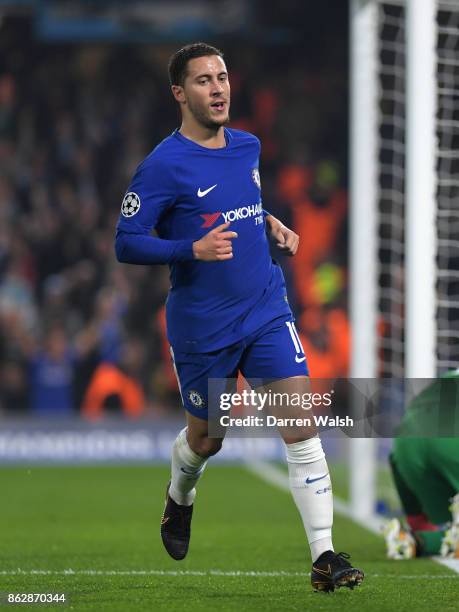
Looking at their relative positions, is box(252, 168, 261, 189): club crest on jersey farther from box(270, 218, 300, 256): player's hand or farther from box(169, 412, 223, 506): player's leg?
box(169, 412, 223, 506): player's leg

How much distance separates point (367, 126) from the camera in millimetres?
10602

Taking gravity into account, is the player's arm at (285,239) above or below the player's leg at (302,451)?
above

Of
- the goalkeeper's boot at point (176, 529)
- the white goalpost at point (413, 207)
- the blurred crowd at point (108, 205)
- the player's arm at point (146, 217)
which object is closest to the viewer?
the player's arm at point (146, 217)

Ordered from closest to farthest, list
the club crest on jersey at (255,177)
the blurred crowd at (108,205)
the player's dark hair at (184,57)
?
1. the player's dark hair at (184,57)
2. the club crest on jersey at (255,177)
3. the blurred crowd at (108,205)

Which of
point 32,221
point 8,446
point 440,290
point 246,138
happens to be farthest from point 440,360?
point 32,221

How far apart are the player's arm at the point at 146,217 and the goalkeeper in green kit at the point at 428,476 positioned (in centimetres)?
224

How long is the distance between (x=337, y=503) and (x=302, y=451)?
5834mm

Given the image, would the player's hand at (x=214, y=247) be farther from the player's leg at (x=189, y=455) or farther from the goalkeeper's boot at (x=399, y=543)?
the goalkeeper's boot at (x=399, y=543)

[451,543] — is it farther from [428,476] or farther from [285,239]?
[285,239]

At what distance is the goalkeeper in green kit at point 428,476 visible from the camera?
7.72m

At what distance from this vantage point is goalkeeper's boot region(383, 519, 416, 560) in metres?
7.89

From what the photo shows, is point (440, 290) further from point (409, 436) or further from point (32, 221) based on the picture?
point (32, 221)

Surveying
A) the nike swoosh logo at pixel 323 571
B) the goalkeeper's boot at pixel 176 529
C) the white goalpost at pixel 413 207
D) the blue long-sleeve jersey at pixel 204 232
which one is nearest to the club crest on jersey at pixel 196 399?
the blue long-sleeve jersey at pixel 204 232

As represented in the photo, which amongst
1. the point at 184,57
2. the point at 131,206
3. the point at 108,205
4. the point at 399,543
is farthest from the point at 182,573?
the point at 108,205
